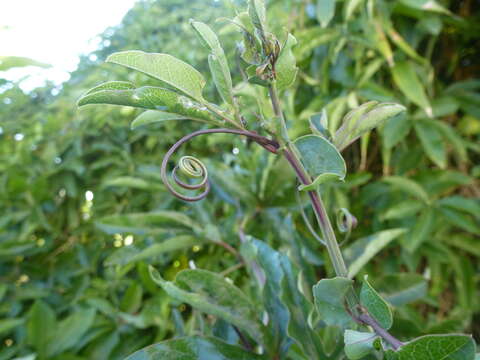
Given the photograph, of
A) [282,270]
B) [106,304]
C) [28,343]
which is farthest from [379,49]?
[28,343]

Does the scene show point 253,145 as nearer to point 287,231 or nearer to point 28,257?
point 287,231

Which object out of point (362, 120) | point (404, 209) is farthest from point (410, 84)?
point (362, 120)

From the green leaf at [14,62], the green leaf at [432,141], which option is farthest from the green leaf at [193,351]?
the green leaf at [432,141]

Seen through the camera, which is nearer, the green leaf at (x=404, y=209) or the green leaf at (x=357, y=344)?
the green leaf at (x=357, y=344)

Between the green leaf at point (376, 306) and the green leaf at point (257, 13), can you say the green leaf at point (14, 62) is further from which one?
the green leaf at point (376, 306)

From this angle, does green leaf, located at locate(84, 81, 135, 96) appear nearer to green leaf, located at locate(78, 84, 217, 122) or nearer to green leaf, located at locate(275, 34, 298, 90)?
green leaf, located at locate(78, 84, 217, 122)

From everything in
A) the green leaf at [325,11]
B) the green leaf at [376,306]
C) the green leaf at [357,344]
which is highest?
the green leaf at [325,11]

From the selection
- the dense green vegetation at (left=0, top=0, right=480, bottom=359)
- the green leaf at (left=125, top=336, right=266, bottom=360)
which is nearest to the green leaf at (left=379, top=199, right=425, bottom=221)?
the dense green vegetation at (left=0, top=0, right=480, bottom=359)

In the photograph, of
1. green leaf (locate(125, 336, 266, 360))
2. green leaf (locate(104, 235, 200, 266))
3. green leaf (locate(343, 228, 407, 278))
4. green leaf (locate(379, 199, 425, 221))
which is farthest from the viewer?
green leaf (locate(379, 199, 425, 221))
